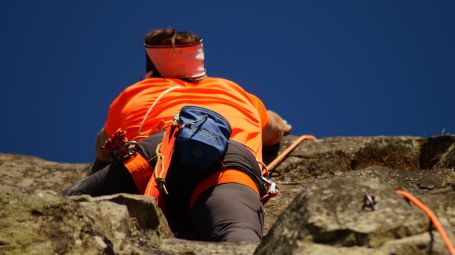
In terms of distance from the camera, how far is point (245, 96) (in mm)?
7840

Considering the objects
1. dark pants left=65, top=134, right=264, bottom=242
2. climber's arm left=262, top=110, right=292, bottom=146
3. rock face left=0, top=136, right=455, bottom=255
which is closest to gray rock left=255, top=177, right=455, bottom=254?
rock face left=0, top=136, right=455, bottom=255

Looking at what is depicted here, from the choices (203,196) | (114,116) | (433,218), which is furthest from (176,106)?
(433,218)

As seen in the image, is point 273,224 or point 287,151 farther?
point 287,151

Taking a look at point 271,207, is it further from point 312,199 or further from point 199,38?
point 312,199

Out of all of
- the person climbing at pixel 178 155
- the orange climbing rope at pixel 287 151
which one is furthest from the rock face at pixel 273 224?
the orange climbing rope at pixel 287 151

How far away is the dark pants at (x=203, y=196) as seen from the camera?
5.47 m

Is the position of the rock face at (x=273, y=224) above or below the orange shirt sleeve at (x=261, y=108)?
above

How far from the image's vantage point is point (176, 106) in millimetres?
6906

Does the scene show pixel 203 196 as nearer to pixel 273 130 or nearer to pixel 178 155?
pixel 178 155

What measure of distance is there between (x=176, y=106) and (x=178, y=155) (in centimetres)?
97

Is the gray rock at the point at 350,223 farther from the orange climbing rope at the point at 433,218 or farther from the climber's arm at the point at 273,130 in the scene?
the climber's arm at the point at 273,130

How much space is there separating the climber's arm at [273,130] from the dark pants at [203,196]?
2.19 meters

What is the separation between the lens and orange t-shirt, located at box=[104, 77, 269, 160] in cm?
686

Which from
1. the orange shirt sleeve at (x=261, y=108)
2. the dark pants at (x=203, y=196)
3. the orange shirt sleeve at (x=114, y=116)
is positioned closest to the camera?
the dark pants at (x=203, y=196)
